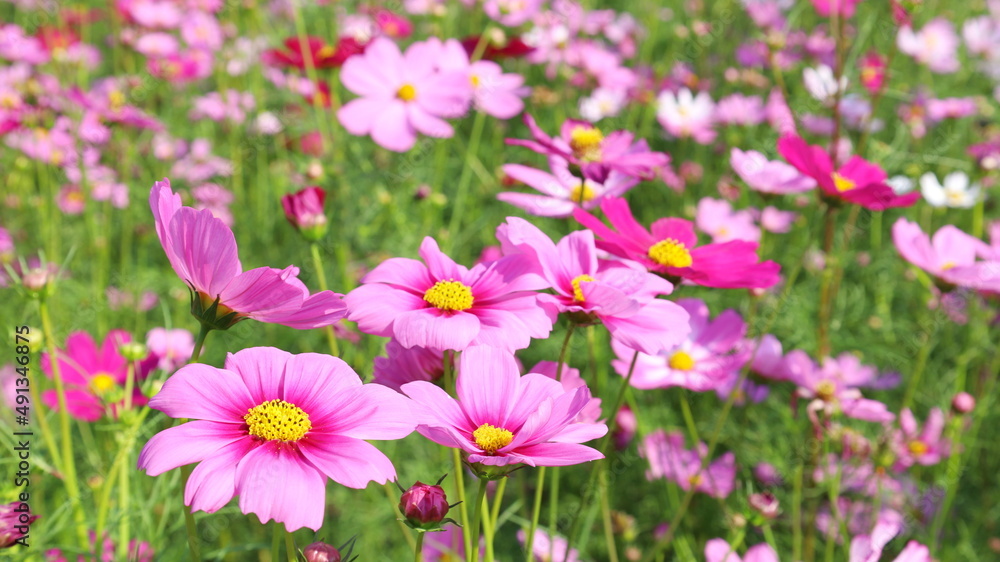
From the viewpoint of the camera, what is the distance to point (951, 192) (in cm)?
154

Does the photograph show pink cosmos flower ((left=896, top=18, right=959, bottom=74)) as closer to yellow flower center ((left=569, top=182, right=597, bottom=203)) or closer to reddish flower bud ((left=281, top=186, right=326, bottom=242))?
yellow flower center ((left=569, top=182, right=597, bottom=203))

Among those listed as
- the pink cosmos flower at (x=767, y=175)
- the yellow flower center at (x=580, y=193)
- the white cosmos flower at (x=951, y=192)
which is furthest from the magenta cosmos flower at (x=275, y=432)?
the white cosmos flower at (x=951, y=192)

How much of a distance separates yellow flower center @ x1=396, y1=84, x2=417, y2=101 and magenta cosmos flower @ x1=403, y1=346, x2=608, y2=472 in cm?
82

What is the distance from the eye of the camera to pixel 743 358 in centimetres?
94

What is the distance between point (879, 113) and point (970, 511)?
4.18ft

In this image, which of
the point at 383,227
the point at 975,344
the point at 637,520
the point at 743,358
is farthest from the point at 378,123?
the point at 975,344

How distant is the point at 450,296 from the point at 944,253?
2.53 feet

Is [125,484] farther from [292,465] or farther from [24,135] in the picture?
[24,135]

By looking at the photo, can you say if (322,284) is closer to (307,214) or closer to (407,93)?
(307,214)

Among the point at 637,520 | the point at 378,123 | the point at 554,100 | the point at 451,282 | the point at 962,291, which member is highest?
the point at 451,282

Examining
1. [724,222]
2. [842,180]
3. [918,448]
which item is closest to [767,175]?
[842,180]

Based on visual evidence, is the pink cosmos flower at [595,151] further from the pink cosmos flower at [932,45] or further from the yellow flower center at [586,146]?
the pink cosmos flower at [932,45]

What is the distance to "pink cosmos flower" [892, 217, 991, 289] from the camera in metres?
0.92

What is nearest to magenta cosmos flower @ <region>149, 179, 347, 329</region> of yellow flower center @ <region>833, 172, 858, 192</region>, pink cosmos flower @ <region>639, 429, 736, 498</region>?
yellow flower center @ <region>833, 172, 858, 192</region>
